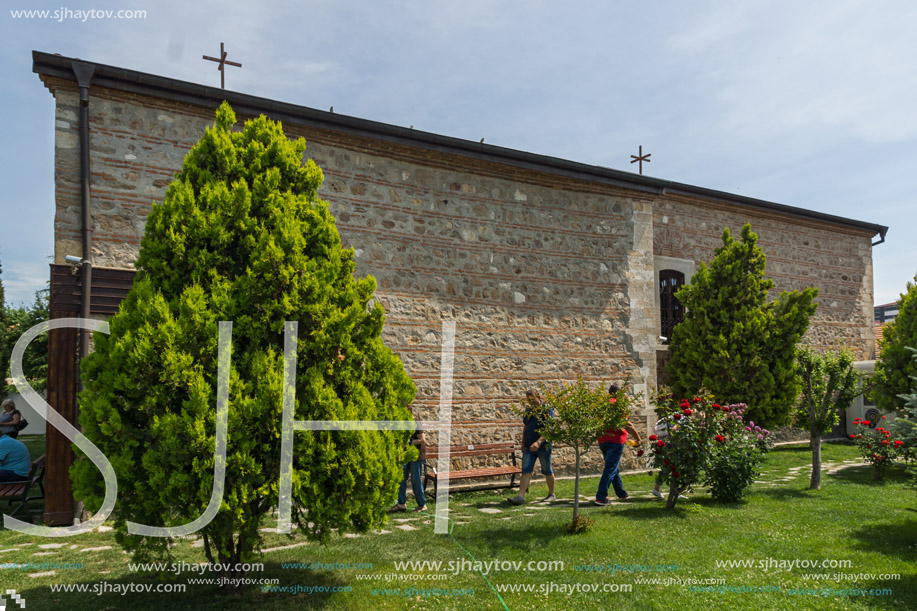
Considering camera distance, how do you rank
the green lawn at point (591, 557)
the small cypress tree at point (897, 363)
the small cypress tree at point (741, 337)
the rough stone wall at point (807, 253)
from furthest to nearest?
the rough stone wall at point (807, 253) → the small cypress tree at point (897, 363) → the small cypress tree at point (741, 337) → the green lawn at point (591, 557)

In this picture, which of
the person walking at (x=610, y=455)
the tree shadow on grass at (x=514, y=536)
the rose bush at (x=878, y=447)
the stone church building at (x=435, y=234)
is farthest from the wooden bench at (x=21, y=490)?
the rose bush at (x=878, y=447)

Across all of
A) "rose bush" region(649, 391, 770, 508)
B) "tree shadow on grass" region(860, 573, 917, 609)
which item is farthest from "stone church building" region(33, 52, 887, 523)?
"tree shadow on grass" region(860, 573, 917, 609)

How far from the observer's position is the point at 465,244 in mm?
9305

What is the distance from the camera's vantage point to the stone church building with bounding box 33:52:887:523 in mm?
6781

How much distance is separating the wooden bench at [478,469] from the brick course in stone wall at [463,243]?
0.69 ft

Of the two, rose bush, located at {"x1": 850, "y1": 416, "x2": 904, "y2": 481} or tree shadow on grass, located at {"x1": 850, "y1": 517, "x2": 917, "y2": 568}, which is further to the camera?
rose bush, located at {"x1": 850, "y1": 416, "x2": 904, "y2": 481}

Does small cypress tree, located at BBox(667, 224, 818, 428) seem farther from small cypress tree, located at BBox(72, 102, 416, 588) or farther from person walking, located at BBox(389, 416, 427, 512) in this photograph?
small cypress tree, located at BBox(72, 102, 416, 588)

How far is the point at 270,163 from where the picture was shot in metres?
4.43

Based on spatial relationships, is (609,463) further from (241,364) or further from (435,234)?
(241,364)

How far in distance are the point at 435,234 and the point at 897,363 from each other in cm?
1034

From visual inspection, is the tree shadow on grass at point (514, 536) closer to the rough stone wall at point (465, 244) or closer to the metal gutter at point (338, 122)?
the rough stone wall at point (465, 244)

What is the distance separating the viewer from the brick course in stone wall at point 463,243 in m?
7.06

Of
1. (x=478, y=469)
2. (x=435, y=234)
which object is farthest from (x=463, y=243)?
(x=478, y=469)

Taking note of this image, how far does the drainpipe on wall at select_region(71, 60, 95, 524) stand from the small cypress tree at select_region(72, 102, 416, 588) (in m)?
3.11
